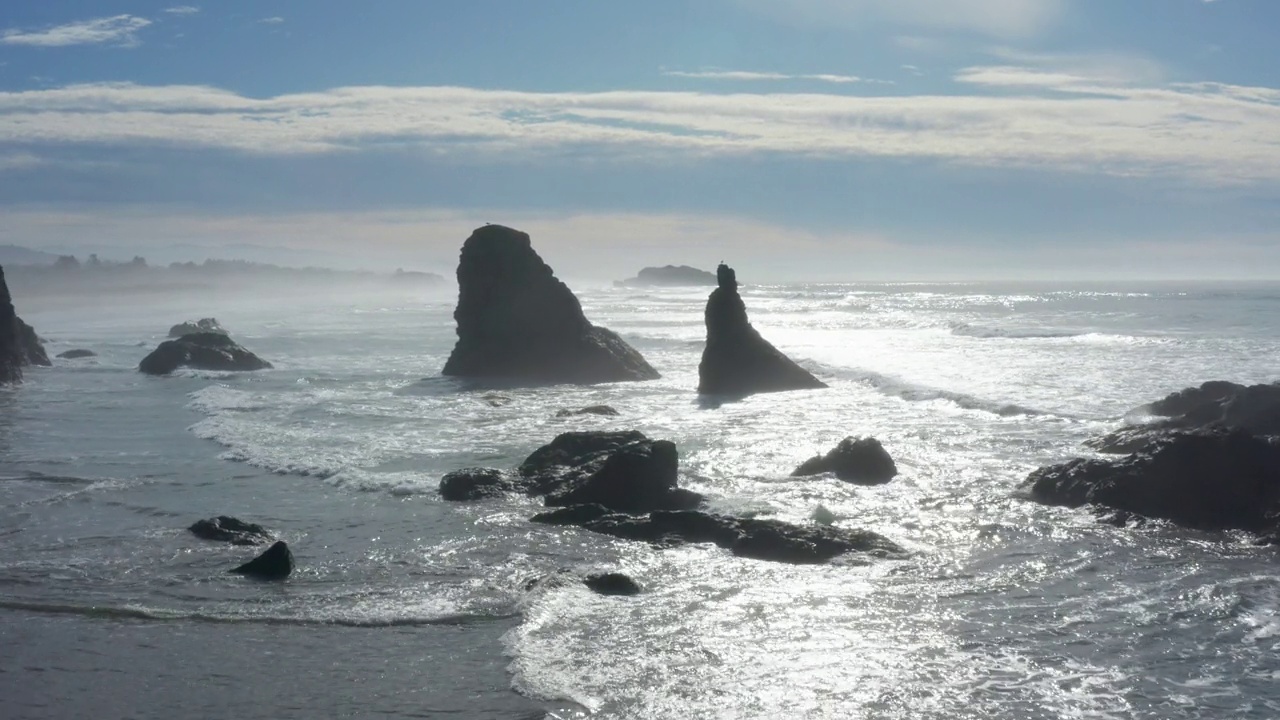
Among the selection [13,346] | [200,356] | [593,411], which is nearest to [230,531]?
[593,411]

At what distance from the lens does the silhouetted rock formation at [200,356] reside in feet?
134

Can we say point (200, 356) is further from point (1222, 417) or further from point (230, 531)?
point (1222, 417)

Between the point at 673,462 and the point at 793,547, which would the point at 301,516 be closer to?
the point at 673,462

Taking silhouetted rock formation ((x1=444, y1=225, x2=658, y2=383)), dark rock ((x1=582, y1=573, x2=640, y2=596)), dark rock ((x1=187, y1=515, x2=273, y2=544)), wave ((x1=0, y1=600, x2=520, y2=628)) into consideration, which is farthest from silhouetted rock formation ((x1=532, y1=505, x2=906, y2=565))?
silhouetted rock formation ((x1=444, y1=225, x2=658, y2=383))

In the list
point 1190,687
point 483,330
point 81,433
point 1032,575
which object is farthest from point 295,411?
point 1190,687

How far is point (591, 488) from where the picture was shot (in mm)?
16531

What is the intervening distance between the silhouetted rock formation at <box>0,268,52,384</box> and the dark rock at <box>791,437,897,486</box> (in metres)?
28.3

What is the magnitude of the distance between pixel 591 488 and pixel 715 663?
6811 millimetres

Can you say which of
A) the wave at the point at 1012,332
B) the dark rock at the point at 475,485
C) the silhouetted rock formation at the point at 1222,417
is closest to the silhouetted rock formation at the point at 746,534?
the dark rock at the point at 475,485

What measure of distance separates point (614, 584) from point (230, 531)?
530 cm

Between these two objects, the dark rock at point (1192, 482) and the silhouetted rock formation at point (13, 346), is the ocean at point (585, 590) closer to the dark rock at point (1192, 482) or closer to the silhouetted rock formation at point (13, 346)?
the dark rock at point (1192, 482)

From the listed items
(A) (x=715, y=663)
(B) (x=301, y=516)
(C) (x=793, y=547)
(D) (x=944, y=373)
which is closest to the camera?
(A) (x=715, y=663)

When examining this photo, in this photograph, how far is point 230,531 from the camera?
14.4m

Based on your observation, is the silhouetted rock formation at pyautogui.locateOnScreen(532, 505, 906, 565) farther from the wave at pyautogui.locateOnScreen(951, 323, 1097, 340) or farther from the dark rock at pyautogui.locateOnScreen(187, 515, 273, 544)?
the wave at pyautogui.locateOnScreen(951, 323, 1097, 340)
